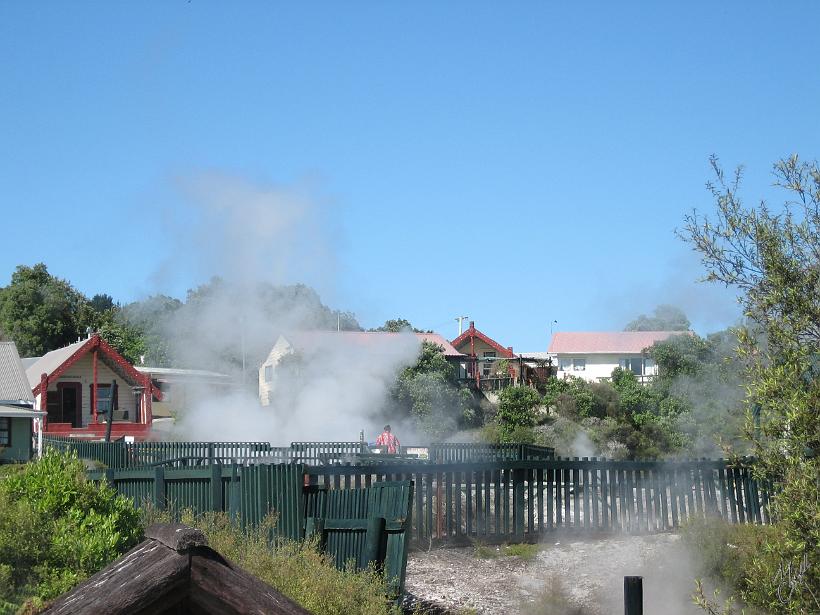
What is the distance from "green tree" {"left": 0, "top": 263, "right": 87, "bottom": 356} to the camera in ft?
229

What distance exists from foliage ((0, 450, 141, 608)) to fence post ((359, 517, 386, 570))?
238 centimetres

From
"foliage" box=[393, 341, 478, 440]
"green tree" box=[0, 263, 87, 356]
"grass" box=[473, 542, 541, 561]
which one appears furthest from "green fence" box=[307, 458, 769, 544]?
"green tree" box=[0, 263, 87, 356]

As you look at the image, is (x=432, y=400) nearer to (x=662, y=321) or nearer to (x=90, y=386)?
(x=90, y=386)

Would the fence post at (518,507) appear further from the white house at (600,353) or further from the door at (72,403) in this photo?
the white house at (600,353)

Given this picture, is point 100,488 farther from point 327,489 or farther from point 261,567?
point 327,489

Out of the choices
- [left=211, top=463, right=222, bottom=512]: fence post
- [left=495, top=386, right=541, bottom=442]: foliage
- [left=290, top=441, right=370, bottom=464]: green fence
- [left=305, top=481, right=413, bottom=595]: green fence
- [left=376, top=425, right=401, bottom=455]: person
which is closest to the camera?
[left=305, top=481, right=413, bottom=595]: green fence

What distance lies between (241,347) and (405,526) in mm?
50653

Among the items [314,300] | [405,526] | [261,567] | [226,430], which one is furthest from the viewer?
[314,300]

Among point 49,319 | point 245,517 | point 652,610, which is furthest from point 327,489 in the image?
point 49,319

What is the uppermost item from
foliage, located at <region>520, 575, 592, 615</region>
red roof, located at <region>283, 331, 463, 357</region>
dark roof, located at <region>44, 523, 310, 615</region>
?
red roof, located at <region>283, 331, 463, 357</region>

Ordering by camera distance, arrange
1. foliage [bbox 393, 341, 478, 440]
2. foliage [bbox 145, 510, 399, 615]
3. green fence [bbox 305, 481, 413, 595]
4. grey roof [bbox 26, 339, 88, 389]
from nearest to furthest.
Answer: foliage [bbox 145, 510, 399, 615] → green fence [bbox 305, 481, 413, 595] → grey roof [bbox 26, 339, 88, 389] → foliage [bbox 393, 341, 478, 440]

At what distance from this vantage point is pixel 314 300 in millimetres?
66312

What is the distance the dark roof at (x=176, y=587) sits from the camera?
3.93m

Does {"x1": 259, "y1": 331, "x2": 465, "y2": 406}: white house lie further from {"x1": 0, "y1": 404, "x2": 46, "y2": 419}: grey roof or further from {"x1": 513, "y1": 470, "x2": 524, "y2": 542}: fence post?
{"x1": 513, "y1": 470, "x2": 524, "y2": 542}: fence post
